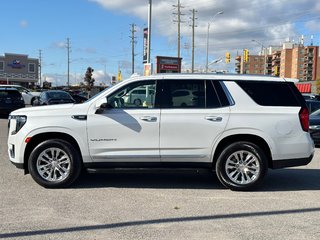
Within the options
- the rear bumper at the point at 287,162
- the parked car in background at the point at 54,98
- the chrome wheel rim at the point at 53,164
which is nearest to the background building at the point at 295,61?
the parked car in background at the point at 54,98

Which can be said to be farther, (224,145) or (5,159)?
(5,159)

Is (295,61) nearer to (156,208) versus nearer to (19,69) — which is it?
(19,69)

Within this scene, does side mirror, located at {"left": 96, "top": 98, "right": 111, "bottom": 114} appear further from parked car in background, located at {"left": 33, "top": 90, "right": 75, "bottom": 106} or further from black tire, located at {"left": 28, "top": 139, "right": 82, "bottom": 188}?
parked car in background, located at {"left": 33, "top": 90, "right": 75, "bottom": 106}

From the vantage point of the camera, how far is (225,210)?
5922 millimetres

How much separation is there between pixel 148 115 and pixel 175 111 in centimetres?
44

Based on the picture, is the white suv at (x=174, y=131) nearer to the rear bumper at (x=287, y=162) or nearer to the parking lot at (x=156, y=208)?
the rear bumper at (x=287, y=162)

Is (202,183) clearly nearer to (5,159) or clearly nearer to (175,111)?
(175,111)

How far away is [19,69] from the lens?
111125 millimetres

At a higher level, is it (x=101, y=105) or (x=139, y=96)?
(x=139, y=96)

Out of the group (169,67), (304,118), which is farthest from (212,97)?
(169,67)

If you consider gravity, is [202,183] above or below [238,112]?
below

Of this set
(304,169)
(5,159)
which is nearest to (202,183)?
(304,169)

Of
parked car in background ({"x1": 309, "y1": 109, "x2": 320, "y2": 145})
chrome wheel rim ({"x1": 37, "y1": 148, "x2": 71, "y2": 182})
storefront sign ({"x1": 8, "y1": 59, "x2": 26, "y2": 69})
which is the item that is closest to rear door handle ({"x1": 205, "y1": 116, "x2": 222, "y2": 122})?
chrome wheel rim ({"x1": 37, "y1": 148, "x2": 71, "y2": 182})

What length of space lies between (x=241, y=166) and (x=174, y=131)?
1.26 m
